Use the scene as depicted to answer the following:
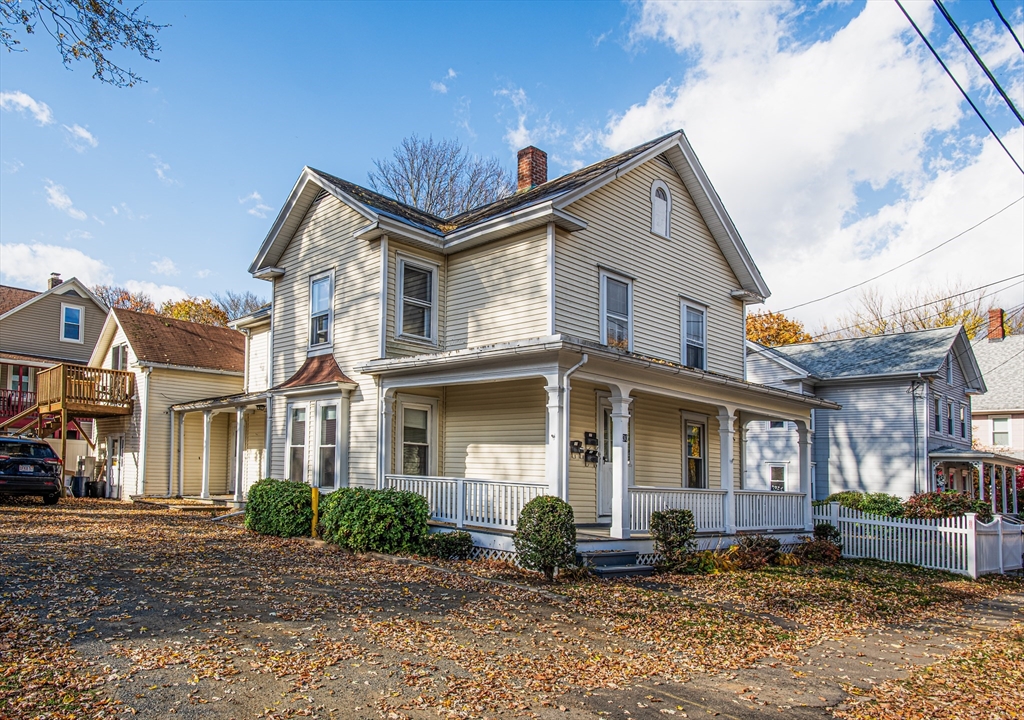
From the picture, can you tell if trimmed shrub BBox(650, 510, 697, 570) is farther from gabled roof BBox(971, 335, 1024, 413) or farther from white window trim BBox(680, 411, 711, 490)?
gabled roof BBox(971, 335, 1024, 413)

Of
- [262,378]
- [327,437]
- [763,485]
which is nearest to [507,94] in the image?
[327,437]

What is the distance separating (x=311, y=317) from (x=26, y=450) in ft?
33.8

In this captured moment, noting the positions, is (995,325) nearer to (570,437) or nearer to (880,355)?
(880,355)

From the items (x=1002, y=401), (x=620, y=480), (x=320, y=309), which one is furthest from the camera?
(x=1002, y=401)

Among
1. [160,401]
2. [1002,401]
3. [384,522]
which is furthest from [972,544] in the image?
[1002,401]

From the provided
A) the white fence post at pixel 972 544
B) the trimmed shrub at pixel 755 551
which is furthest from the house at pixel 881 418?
the trimmed shrub at pixel 755 551

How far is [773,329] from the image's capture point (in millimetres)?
49000

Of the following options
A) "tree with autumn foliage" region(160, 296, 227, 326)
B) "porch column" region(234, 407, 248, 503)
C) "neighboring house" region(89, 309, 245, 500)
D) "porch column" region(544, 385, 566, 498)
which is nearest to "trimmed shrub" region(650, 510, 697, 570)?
"porch column" region(544, 385, 566, 498)

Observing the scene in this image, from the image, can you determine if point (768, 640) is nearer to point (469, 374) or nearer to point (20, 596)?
point (469, 374)

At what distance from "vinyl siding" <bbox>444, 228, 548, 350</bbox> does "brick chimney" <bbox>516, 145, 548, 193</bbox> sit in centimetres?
406

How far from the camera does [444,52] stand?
1347cm

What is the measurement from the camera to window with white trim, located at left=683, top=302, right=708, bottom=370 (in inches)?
721

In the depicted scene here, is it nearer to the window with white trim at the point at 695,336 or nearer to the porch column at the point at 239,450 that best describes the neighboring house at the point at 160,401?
the porch column at the point at 239,450

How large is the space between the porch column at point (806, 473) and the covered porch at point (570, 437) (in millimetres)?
31
